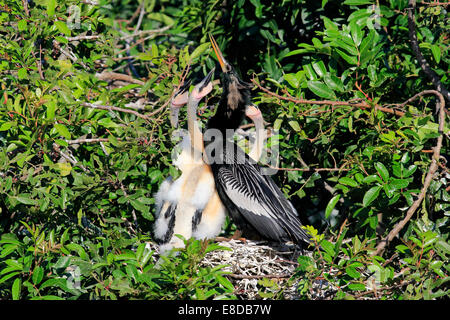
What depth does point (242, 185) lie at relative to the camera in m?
3.38

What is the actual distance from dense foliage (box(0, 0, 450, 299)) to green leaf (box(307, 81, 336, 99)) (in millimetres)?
12

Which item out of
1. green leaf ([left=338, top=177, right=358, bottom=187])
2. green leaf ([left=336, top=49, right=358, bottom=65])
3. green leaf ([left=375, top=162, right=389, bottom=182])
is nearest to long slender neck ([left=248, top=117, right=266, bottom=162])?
green leaf ([left=336, top=49, right=358, bottom=65])

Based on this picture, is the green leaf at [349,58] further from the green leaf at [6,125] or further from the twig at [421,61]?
the green leaf at [6,125]

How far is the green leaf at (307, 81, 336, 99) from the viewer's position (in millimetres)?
3078

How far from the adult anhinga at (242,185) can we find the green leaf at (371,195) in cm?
57

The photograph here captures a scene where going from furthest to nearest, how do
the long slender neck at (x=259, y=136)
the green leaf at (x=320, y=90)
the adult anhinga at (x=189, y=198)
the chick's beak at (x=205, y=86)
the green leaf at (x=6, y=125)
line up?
the long slender neck at (x=259, y=136), the chick's beak at (x=205, y=86), the adult anhinga at (x=189, y=198), the green leaf at (x=320, y=90), the green leaf at (x=6, y=125)

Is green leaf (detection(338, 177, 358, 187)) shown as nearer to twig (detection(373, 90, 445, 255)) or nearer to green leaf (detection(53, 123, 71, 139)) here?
twig (detection(373, 90, 445, 255))

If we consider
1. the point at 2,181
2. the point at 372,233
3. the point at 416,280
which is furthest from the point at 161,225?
the point at 416,280

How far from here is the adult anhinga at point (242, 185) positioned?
10.9 feet

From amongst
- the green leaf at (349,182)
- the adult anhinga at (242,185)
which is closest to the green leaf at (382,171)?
the green leaf at (349,182)

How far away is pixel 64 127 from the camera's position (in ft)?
9.10

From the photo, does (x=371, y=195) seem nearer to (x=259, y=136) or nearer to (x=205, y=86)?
(x=259, y=136)

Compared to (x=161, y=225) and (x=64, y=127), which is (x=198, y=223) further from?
(x=64, y=127)

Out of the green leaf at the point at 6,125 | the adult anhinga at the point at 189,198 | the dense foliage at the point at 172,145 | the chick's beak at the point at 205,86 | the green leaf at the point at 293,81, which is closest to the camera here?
the dense foliage at the point at 172,145
